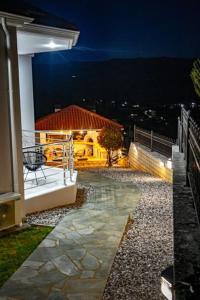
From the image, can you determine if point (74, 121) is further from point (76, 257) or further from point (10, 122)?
point (76, 257)

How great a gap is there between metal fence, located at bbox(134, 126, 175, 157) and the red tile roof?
6948mm

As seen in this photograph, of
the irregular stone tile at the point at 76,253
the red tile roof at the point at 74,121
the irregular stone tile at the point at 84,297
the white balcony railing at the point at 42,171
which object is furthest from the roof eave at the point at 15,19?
the red tile roof at the point at 74,121

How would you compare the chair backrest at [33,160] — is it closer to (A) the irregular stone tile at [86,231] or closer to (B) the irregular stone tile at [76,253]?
(A) the irregular stone tile at [86,231]

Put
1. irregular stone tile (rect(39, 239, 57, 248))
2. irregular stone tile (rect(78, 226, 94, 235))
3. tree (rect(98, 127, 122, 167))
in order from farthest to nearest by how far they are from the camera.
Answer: tree (rect(98, 127, 122, 167)), irregular stone tile (rect(78, 226, 94, 235)), irregular stone tile (rect(39, 239, 57, 248))

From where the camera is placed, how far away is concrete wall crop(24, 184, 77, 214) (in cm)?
818

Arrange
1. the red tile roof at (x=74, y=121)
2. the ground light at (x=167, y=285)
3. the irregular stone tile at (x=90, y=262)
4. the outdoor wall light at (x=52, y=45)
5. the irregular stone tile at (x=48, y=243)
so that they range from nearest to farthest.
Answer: the ground light at (x=167, y=285) < the irregular stone tile at (x=90, y=262) < the irregular stone tile at (x=48, y=243) < the outdoor wall light at (x=52, y=45) < the red tile roof at (x=74, y=121)

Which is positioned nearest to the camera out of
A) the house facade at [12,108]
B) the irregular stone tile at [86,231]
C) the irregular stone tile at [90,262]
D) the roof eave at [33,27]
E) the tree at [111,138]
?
the irregular stone tile at [90,262]

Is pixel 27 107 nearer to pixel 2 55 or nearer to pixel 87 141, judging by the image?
pixel 2 55

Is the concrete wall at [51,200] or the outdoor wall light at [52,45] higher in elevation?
the outdoor wall light at [52,45]

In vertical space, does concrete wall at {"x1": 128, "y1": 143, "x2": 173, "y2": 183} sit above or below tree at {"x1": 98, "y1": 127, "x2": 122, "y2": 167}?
below

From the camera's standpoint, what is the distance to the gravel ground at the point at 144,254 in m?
4.71

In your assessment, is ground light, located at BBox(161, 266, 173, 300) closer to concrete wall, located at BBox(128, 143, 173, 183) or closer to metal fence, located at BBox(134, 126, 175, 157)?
concrete wall, located at BBox(128, 143, 173, 183)

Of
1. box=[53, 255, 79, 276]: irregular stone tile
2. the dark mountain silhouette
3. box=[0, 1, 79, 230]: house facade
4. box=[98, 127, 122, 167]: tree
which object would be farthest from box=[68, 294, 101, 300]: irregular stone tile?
the dark mountain silhouette

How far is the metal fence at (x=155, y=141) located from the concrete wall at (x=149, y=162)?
0.23 meters
